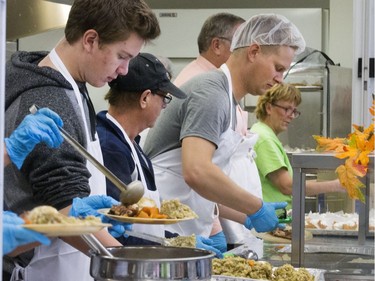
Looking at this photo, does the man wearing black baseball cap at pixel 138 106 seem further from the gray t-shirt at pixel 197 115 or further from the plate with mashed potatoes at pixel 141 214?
the plate with mashed potatoes at pixel 141 214

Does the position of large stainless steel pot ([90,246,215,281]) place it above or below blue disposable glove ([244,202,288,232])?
above

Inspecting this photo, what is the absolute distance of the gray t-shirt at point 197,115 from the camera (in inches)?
118

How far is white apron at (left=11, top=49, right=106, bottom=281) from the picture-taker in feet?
6.67

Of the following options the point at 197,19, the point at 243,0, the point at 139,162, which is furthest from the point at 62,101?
the point at 243,0

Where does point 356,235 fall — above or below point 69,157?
below

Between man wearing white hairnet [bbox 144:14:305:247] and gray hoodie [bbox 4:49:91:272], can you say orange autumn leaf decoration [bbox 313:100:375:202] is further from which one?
gray hoodie [bbox 4:49:91:272]

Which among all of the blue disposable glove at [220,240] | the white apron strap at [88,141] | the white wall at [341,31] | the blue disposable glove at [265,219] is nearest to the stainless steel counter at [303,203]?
the blue disposable glove at [265,219]

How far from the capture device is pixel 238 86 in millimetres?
3254

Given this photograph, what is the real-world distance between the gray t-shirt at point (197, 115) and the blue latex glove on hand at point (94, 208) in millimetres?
1032

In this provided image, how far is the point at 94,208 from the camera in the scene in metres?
1.93

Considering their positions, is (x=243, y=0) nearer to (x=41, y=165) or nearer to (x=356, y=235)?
(x=356, y=235)

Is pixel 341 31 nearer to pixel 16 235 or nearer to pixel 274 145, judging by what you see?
pixel 274 145

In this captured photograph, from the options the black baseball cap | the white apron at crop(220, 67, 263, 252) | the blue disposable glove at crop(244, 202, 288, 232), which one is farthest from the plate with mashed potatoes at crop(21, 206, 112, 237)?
the white apron at crop(220, 67, 263, 252)

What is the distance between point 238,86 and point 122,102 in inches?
A: 28.7
